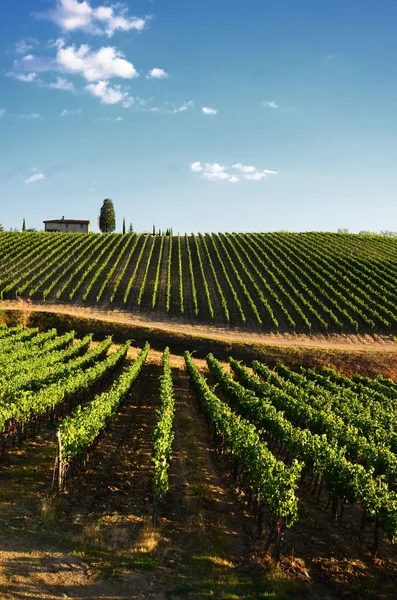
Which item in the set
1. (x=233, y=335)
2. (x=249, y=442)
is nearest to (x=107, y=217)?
(x=233, y=335)

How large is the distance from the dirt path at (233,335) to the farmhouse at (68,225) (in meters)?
62.8

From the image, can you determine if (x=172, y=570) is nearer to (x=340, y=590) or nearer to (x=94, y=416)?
(x=340, y=590)

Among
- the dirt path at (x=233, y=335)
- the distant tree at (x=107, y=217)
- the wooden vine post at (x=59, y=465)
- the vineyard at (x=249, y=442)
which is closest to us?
the vineyard at (x=249, y=442)

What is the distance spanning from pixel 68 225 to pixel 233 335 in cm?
7895

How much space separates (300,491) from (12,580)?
10.8 meters

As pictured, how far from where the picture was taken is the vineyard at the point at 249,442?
1304 cm

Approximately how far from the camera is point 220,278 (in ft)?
212

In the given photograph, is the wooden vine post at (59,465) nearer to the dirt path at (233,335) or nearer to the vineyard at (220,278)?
the dirt path at (233,335)

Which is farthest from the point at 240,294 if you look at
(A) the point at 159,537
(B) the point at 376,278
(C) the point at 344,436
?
(A) the point at 159,537

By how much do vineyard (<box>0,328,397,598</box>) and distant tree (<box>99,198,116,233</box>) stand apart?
84.6 meters

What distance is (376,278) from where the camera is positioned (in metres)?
62.3

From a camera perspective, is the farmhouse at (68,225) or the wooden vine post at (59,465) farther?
the farmhouse at (68,225)

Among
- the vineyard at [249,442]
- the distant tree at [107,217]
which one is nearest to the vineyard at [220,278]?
the vineyard at [249,442]

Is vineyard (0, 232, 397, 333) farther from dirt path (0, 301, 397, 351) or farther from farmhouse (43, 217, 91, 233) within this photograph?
farmhouse (43, 217, 91, 233)
